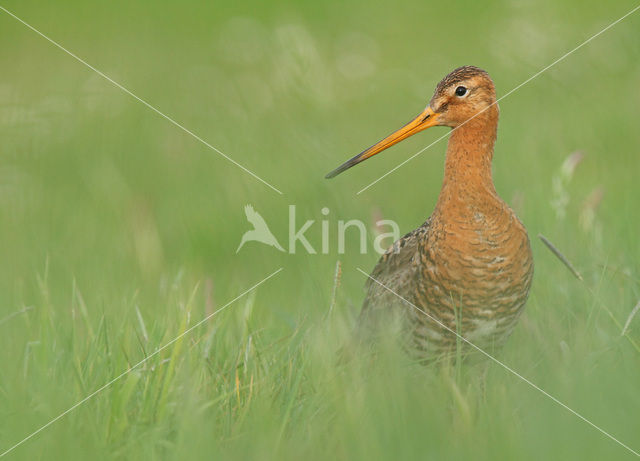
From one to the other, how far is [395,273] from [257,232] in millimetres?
1841

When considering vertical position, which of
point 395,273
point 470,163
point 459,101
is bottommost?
point 395,273

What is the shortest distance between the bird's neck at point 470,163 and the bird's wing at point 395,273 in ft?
0.80

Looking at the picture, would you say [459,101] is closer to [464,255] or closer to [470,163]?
[470,163]

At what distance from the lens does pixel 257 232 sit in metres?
6.06

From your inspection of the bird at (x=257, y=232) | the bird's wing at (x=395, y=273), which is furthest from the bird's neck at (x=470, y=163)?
the bird at (x=257, y=232)

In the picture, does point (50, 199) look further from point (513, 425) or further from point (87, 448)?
point (513, 425)

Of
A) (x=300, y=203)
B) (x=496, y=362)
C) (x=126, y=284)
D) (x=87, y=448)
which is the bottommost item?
(x=87, y=448)

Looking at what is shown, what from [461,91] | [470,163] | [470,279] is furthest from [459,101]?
[470,279]

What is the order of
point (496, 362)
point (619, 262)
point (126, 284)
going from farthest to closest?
point (126, 284), point (619, 262), point (496, 362)

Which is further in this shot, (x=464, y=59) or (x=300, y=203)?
(x=464, y=59)

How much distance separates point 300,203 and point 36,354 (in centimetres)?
246

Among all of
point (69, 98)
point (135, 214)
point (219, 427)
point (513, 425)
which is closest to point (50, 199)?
point (135, 214)

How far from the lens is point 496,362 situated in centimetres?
372

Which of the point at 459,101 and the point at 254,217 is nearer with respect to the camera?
the point at 459,101
